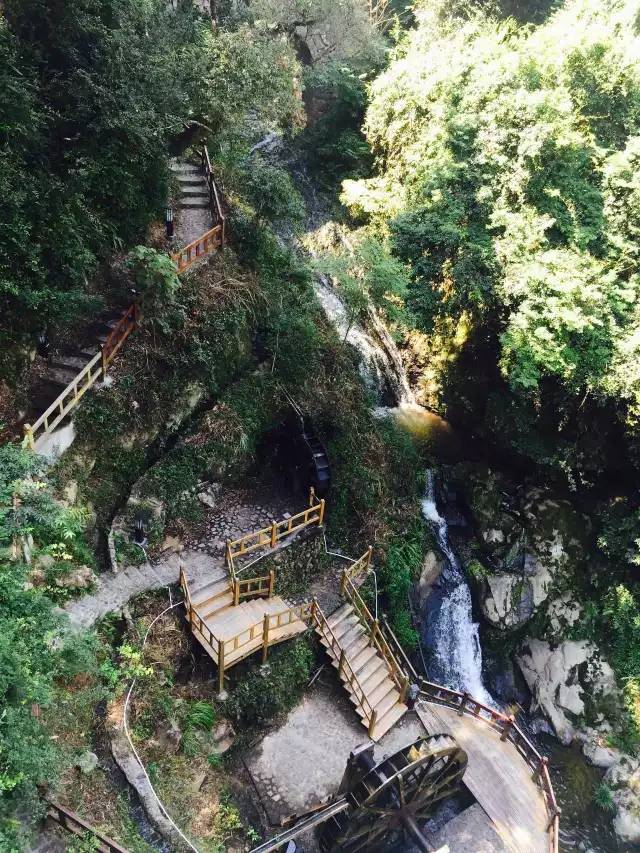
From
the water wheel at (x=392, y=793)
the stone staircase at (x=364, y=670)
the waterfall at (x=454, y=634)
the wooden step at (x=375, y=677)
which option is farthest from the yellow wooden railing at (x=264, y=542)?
the waterfall at (x=454, y=634)

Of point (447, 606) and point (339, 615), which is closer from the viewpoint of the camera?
point (339, 615)

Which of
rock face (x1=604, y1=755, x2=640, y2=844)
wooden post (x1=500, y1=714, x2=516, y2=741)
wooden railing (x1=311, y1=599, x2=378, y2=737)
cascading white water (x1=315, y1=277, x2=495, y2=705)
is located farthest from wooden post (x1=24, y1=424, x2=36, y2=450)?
rock face (x1=604, y1=755, x2=640, y2=844)

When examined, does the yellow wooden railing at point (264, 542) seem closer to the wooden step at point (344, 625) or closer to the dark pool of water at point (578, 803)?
the wooden step at point (344, 625)

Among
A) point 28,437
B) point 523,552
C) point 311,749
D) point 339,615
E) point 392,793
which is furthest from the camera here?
point 523,552

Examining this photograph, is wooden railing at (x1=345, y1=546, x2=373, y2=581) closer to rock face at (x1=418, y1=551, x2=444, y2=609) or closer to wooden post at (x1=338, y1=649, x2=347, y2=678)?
wooden post at (x1=338, y1=649, x2=347, y2=678)

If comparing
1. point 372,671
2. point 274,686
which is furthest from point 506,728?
point 274,686

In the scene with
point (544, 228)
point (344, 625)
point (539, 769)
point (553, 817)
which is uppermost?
point (544, 228)

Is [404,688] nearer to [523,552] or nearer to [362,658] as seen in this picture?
[362,658]
